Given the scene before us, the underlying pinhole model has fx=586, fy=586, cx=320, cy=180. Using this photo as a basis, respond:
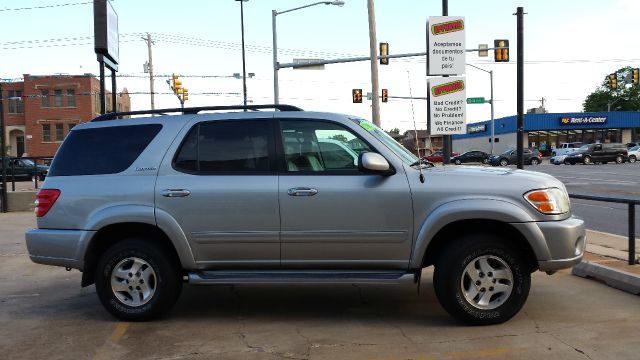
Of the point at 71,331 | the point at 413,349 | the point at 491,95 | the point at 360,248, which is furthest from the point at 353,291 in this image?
the point at 491,95

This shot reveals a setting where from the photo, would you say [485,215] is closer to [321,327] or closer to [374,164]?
[374,164]

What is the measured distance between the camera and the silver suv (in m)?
5.04

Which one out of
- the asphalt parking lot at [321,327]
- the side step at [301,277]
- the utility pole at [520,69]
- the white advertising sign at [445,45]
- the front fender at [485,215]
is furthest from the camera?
the white advertising sign at [445,45]

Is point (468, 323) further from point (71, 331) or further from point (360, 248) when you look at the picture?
point (71, 331)

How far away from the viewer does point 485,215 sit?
496cm

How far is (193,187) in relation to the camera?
529 centimetres

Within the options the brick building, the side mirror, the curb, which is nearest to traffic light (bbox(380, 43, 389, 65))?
the curb

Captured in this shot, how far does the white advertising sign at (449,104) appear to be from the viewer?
10406 mm

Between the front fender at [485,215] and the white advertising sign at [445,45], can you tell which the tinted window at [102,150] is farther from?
the white advertising sign at [445,45]

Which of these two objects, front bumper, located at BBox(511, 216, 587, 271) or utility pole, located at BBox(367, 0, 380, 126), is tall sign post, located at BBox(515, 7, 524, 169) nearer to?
front bumper, located at BBox(511, 216, 587, 271)

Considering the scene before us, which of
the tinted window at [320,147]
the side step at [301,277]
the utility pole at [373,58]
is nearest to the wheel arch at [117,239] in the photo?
the side step at [301,277]

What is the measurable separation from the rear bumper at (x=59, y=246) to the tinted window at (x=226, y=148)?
1.13 meters

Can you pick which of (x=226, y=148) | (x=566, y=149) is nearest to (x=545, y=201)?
(x=226, y=148)

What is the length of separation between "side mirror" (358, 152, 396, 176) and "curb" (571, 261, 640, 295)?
9.89 feet
